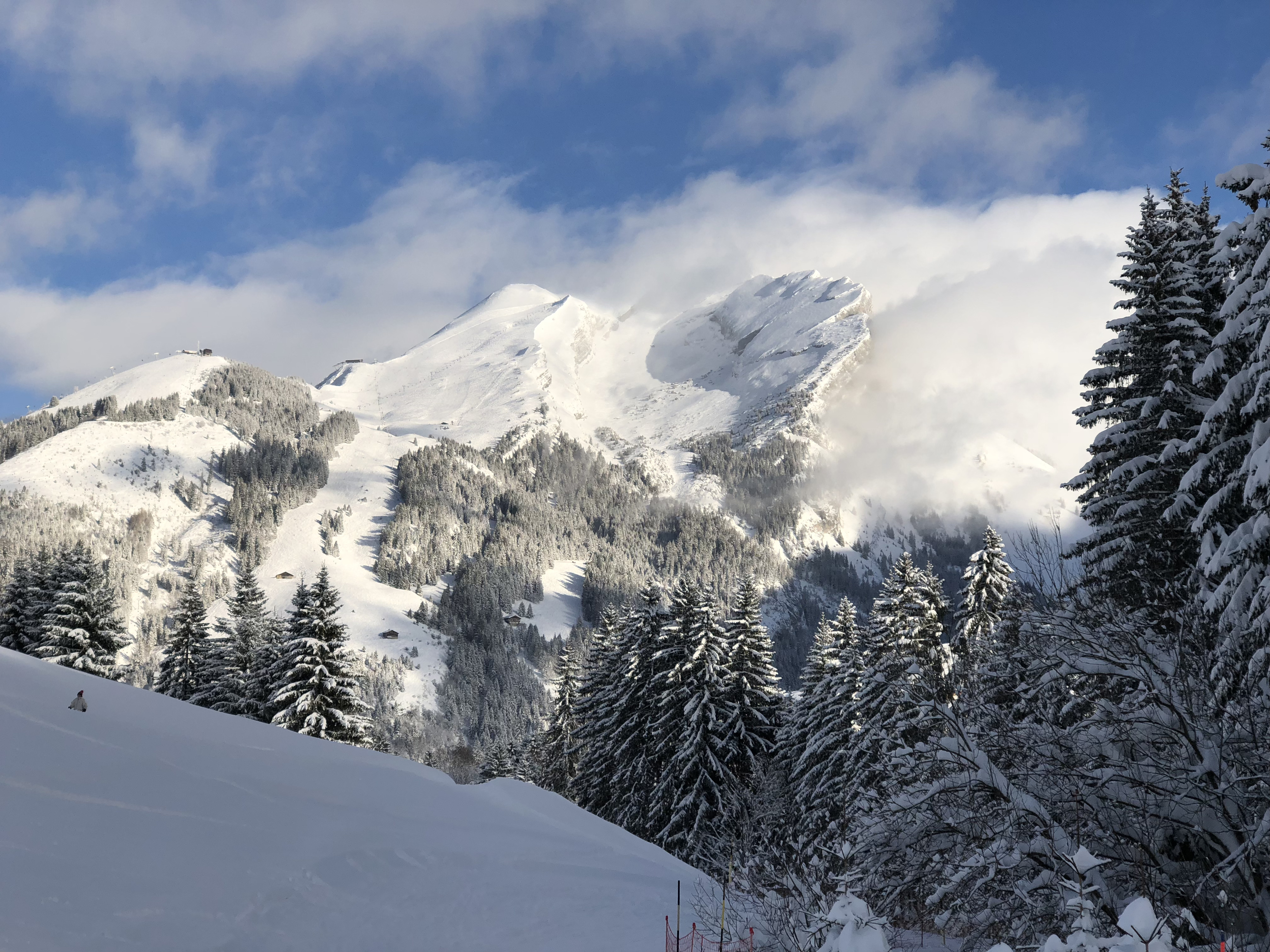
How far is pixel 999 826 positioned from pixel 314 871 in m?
8.83

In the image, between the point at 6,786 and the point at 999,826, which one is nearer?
the point at 999,826

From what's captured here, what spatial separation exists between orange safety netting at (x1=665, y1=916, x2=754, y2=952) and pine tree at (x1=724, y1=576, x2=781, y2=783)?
49.7 feet

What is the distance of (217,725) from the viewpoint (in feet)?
51.2

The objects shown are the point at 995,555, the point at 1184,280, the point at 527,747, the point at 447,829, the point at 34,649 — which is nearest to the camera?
the point at 447,829

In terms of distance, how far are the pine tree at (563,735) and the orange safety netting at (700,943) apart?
27436mm

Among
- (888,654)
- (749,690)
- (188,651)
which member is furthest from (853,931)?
(188,651)

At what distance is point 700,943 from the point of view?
11.1 meters

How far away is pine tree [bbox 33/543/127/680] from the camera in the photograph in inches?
1226

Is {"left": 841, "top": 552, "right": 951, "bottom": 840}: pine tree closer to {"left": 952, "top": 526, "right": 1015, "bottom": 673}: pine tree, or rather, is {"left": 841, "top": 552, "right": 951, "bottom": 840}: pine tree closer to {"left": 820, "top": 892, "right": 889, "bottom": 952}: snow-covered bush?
{"left": 952, "top": 526, "right": 1015, "bottom": 673}: pine tree

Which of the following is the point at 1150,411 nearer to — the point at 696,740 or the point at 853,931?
the point at 853,931

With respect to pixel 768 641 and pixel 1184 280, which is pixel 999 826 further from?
pixel 768 641

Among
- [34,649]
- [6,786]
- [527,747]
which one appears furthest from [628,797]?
[527,747]

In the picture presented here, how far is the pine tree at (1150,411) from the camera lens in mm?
14047

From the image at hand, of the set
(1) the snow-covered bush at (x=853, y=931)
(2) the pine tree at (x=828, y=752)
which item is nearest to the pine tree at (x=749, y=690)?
(2) the pine tree at (x=828, y=752)
